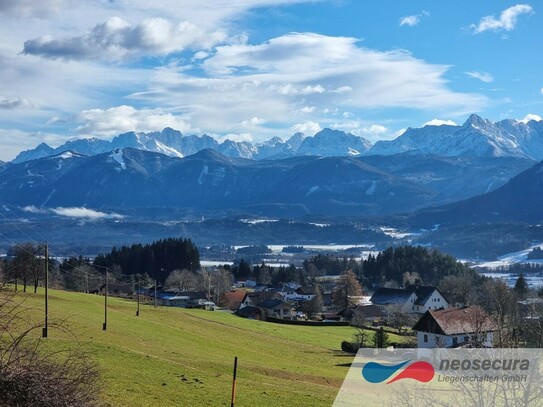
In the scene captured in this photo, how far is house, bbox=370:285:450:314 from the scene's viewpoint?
109562mm

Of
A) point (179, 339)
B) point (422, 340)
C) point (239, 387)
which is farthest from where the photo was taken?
point (422, 340)

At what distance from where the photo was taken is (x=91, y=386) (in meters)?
13.0

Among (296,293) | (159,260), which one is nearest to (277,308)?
(296,293)

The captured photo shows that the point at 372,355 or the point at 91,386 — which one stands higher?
the point at 91,386

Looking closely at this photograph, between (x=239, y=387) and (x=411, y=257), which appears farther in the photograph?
(x=411, y=257)

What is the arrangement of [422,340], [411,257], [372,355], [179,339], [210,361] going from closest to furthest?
[210,361]
[179,339]
[372,355]
[422,340]
[411,257]

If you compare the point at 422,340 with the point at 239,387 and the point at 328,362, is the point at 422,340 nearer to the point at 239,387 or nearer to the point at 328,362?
the point at 328,362

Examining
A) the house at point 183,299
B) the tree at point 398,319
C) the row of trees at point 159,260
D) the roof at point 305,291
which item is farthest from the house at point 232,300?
the row of trees at point 159,260

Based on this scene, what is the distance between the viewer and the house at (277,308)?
335 feet

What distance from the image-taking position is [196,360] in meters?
35.1

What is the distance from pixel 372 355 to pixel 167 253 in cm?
9348

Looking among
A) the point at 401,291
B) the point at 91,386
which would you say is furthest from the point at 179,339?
the point at 401,291

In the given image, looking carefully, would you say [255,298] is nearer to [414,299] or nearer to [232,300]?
[232,300]

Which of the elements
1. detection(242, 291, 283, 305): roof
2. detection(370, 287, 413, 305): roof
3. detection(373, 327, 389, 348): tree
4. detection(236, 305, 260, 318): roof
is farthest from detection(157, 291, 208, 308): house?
detection(373, 327, 389, 348): tree
